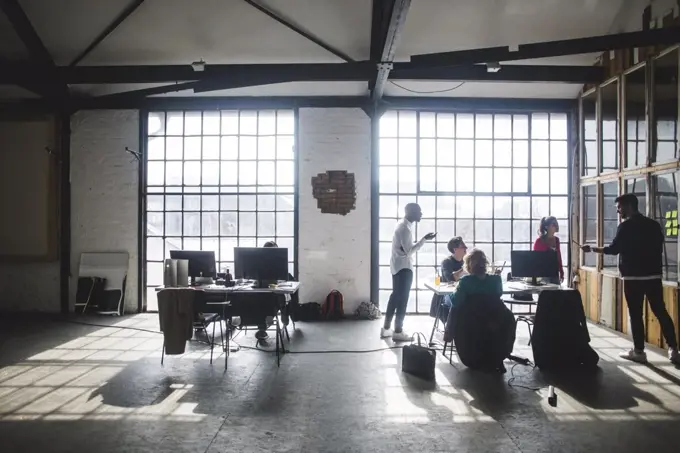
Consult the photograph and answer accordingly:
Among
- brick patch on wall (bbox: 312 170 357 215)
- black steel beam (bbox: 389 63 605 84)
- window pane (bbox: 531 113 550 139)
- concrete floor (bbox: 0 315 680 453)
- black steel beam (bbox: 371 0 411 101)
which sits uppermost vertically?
black steel beam (bbox: 389 63 605 84)

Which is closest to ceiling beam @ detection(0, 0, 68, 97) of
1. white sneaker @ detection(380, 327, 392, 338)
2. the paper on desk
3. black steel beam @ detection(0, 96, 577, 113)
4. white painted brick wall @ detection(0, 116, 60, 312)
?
black steel beam @ detection(0, 96, 577, 113)

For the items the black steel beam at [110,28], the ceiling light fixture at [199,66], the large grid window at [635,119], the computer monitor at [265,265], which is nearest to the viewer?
the computer monitor at [265,265]

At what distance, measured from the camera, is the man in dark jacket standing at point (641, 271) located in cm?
522

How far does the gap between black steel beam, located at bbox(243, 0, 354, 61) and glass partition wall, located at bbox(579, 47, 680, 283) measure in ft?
12.5

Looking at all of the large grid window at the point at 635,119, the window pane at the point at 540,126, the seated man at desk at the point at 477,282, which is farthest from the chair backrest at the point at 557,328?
the window pane at the point at 540,126

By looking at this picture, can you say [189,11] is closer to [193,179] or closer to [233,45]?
[233,45]

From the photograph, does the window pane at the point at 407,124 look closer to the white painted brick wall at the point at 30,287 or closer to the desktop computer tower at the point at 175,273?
the desktop computer tower at the point at 175,273

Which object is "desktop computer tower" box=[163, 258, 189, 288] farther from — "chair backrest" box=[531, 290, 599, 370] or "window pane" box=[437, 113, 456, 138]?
"window pane" box=[437, 113, 456, 138]

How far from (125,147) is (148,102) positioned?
2.78ft

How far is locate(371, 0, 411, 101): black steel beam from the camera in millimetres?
4786

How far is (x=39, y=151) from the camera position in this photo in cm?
846

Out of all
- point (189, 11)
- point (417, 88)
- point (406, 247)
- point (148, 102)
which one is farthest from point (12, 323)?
point (417, 88)

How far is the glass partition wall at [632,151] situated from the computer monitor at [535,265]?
4.49 ft

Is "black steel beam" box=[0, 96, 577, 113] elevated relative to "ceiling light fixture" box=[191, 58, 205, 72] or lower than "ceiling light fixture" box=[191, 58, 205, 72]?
lower
